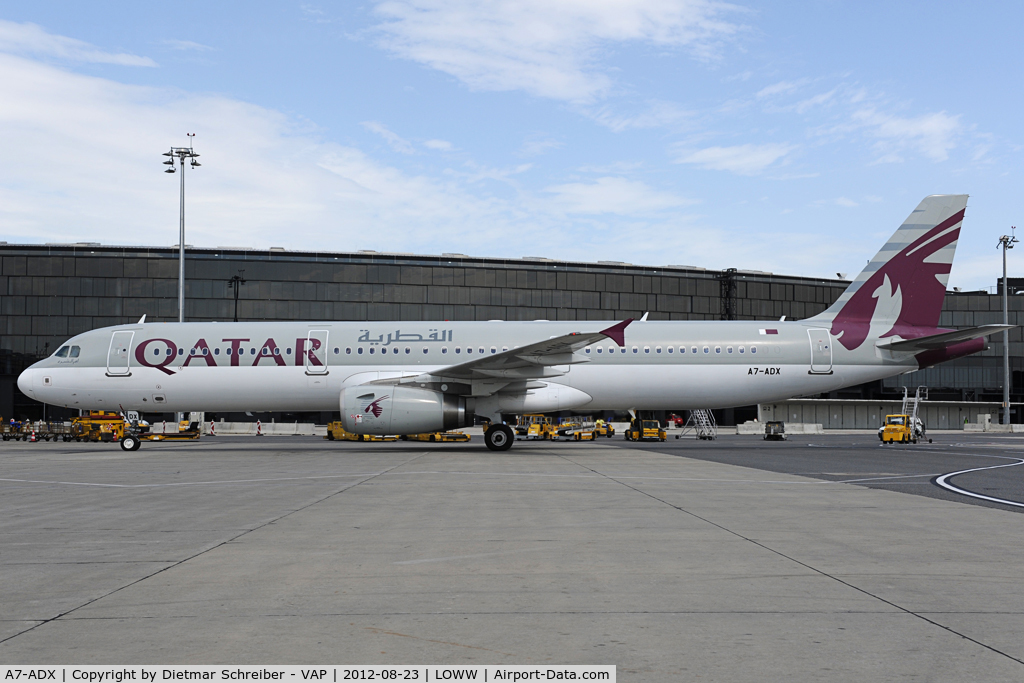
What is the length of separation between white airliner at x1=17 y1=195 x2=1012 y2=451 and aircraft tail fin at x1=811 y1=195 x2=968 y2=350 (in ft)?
0.15

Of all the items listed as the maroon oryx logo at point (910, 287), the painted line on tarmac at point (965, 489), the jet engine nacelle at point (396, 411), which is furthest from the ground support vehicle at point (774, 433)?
the jet engine nacelle at point (396, 411)

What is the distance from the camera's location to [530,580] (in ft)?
19.4

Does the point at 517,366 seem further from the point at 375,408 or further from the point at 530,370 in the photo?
the point at 375,408

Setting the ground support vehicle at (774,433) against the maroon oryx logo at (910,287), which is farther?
the ground support vehicle at (774,433)

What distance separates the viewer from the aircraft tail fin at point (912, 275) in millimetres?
27406

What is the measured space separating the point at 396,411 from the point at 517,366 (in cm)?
383

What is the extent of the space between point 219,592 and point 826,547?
5255 mm

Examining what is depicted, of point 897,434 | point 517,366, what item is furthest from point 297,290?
point 897,434

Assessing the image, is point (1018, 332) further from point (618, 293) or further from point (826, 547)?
point (826, 547)

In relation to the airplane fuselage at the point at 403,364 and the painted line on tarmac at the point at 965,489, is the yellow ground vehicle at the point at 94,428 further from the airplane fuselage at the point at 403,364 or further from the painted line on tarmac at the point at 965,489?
the painted line on tarmac at the point at 965,489

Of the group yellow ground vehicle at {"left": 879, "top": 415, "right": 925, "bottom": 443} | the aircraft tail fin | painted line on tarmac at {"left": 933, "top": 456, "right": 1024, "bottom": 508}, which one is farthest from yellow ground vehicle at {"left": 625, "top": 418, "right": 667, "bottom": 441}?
painted line on tarmac at {"left": 933, "top": 456, "right": 1024, "bottom": 508}
